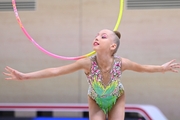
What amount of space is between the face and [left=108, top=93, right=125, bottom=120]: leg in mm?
534

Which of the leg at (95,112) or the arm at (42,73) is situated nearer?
the arm at (42,73)

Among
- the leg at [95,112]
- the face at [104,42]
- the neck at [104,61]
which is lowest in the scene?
the leg at [95,112]

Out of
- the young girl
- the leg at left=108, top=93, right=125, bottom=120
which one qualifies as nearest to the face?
the young girl

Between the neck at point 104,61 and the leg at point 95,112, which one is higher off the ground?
the neck at point 104,61

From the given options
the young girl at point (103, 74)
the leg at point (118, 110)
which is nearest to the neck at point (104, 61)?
the young girl at point (103, 74)

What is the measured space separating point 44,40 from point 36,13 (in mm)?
519

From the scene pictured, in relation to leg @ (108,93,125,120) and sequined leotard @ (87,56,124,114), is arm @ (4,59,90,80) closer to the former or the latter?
sequined leotard @ (87,56,124,114)

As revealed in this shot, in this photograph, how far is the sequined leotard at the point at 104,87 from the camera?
305cm

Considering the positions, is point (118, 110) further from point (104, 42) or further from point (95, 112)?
point (104, 42)

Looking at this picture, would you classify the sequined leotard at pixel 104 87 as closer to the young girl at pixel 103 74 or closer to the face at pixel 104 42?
the young girl at pixel 103 74

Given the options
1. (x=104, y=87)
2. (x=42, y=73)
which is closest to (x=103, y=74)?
(x=104, y=87)

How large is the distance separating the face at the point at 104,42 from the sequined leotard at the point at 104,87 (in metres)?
0.17

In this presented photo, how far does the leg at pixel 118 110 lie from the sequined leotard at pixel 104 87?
4cm

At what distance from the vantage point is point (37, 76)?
300 cm
